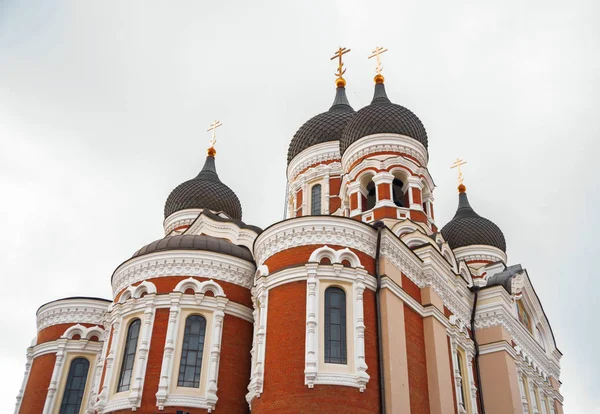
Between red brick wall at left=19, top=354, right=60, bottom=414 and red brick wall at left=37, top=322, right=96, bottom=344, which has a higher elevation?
red brick wall at left=37, top=322, right=96, bottom=344

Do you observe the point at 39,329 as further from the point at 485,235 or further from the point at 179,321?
the point at 485,235

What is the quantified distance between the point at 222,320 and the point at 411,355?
15.3 ft

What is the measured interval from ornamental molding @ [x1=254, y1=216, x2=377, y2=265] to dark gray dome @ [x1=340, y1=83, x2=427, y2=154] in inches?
251

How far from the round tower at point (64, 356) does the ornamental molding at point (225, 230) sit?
402cm

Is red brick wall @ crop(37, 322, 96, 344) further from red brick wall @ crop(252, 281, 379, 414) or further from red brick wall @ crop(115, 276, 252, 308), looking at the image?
red brick wall @ crop(252, 281, 379, 414)

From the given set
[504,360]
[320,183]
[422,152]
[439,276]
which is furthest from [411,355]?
[320,183]

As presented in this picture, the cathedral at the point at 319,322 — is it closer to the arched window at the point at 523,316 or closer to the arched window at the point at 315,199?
the arched window at the point at 523,316

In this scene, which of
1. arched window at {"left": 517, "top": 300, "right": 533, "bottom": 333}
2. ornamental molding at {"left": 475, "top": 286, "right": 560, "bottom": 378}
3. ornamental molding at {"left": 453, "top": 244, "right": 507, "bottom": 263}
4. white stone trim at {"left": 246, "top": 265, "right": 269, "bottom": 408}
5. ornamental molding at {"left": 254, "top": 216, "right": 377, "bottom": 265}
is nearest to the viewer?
white stone trim at {"left": 246, "top": 265, "right": 269, "bottom": 408}

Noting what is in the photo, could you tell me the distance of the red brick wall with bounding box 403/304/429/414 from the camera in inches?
524

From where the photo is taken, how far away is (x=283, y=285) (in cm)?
1355

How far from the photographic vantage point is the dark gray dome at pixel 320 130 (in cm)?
2325

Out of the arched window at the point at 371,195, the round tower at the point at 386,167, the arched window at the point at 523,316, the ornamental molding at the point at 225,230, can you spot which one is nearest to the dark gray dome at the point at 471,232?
the arched window at the point at 523,316

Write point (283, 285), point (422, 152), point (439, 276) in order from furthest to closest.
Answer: point (422, 152), point (439, 276), point (283, 285)

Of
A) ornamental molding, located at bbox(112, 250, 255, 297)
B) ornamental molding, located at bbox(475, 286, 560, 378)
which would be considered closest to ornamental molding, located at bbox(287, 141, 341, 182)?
ornamental molding, located at bbox(475, 286, 560, 378)
